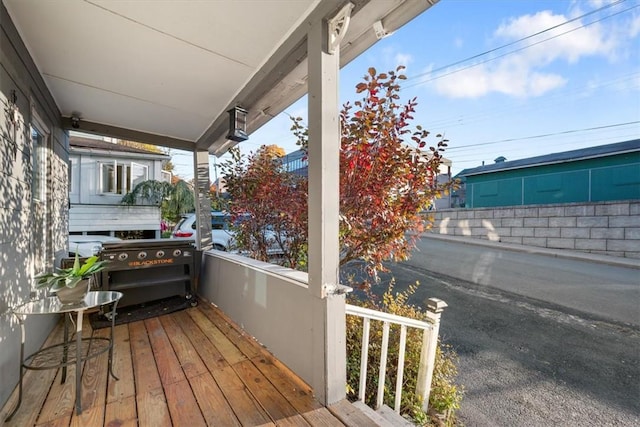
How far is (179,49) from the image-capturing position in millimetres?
1941

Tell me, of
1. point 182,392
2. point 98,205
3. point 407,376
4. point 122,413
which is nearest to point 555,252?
point 407,376

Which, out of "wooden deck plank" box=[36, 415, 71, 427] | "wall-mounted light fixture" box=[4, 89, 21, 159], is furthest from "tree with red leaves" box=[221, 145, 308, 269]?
"wooden deck plank" box=[36, 415, 71, 427]

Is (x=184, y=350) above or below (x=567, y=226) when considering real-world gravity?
below

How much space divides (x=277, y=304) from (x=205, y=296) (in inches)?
78.6

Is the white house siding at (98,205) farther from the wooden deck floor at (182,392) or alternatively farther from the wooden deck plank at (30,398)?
the wooden deck plank at (30,398)

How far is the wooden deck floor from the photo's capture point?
1.50 metres

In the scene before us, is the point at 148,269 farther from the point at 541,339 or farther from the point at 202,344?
the point at 541,339

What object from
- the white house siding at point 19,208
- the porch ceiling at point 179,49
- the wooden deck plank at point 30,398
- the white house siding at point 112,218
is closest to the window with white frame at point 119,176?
the white house siding at point 112,218

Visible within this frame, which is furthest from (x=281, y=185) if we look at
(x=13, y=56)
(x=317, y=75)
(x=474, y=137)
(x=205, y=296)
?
(x=474, y=137)

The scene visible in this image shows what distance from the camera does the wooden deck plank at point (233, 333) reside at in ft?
7.53

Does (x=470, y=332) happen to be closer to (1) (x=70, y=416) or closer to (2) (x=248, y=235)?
(2) (x=248, y=235)

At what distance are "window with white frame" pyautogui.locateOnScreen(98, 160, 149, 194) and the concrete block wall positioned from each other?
32.9 feet

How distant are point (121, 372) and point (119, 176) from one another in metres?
9.97

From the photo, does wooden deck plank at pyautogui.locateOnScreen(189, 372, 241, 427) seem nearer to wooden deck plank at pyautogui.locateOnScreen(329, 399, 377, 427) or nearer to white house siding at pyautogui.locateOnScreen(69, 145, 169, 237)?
wooden deck plank at pyautogui.locateOnScreen(329, 399, 377, 427)
